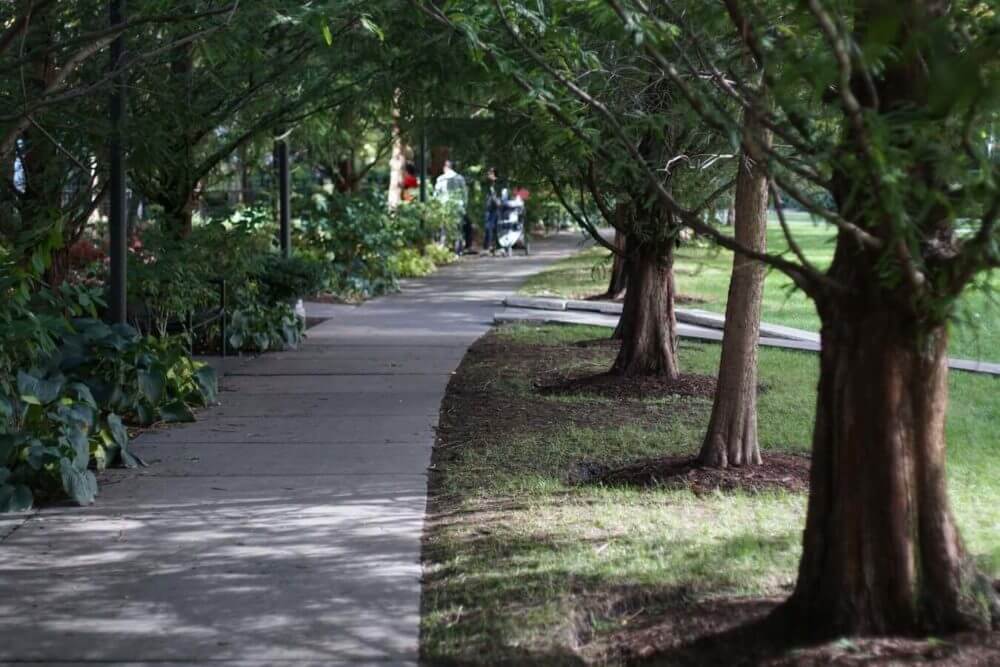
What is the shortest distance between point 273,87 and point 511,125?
10.4 feet

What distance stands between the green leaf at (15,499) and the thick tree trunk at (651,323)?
5756 millimetres

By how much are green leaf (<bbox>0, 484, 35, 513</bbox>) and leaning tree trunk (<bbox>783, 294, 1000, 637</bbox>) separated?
468 centimetres

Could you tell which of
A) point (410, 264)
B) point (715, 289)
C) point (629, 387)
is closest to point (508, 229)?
point (410, 264)

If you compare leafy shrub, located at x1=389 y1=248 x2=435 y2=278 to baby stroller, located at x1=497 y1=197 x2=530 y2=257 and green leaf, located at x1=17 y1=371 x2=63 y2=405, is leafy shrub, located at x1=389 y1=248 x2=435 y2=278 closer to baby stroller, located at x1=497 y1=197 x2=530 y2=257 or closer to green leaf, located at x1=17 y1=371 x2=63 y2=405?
baby stroller, located at x1=497 y1=197 x2=530 y2=257

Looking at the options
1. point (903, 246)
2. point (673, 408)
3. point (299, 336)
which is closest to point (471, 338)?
point (299, 336)

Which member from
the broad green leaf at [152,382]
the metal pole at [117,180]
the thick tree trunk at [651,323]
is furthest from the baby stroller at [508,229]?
the broad green leaf at [152,382]

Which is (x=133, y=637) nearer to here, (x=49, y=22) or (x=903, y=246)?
(x=903, y=246)

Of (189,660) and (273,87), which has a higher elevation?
(273,87)

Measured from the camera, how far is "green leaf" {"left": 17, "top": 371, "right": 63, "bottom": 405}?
7.66 metres

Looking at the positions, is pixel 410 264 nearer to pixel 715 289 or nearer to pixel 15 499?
pixel 715 289

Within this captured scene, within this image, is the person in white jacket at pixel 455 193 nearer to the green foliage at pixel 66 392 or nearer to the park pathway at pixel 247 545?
the park pathway at pixel 247 545

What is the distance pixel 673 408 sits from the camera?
34.7ft

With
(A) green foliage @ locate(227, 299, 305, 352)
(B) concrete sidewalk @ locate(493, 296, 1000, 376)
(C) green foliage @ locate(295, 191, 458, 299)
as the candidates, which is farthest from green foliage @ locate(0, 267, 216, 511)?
(C) green foliage @ locate(295, 191, 458, 299)

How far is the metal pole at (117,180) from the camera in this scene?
924cm
